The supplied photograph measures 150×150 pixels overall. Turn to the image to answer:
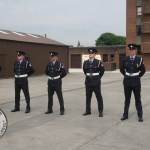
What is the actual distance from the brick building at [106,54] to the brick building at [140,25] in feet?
15.9

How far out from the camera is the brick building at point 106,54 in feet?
162

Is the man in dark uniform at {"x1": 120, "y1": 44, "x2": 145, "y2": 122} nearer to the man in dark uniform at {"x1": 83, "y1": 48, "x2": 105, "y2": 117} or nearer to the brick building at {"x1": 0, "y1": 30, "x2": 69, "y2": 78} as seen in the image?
the man in dark uniform at {"x1": 83, "y1": 48, "x2": 105, "y2": 117}

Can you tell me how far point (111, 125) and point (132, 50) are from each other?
1977 mm

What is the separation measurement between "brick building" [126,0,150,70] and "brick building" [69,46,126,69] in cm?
484

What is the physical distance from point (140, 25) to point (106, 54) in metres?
9.38

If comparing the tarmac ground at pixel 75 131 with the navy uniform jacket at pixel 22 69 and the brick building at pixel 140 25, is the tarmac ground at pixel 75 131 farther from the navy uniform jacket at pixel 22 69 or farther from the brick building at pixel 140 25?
the brick building at pixel 140 25

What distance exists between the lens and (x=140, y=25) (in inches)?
1721

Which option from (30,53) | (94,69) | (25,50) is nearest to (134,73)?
(94,69)

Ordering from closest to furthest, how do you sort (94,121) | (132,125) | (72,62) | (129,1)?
1. (132,125)
2. (94,121)
3. (129,1)
4. (72,62)

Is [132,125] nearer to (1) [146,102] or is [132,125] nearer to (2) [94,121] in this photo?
(2) [94,121]

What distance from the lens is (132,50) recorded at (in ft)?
23.9

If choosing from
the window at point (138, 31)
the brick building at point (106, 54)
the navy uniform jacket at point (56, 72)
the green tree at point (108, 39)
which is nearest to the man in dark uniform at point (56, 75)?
the navy uniform jacket at point (56, 72)

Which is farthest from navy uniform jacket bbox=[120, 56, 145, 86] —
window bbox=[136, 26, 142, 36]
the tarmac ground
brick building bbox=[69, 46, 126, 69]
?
brick building bbox=[69, 46, 126, 69]

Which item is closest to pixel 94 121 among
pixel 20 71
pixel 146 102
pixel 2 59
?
pixel 20 71
